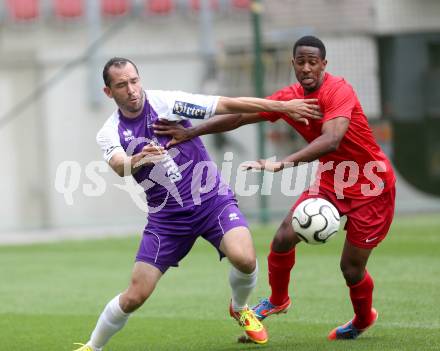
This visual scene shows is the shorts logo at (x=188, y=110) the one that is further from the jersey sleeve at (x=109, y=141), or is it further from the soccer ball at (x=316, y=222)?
the soccer ball at (x=316, y=222)

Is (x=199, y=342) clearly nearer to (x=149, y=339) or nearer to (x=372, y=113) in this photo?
(x=149, y=339)

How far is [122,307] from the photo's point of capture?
695cm

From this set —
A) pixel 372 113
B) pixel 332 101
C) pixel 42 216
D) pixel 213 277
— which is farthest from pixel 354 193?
pixel 42 216

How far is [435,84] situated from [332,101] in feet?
37.0

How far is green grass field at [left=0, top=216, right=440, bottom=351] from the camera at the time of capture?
779 cm

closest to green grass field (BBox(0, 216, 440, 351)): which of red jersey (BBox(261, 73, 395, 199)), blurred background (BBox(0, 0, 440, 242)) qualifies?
red jersey (BBox(261, 73, 395, 199))

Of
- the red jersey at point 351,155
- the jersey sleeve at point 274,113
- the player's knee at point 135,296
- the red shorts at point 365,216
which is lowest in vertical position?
the player's knee at point 135,296

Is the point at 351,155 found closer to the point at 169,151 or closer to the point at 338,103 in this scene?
the point at 338,103

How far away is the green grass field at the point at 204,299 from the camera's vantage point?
779cm

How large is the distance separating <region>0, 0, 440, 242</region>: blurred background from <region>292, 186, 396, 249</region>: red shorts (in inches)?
368

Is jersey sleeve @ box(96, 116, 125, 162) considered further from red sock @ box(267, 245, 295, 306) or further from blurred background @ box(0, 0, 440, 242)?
blurred background @ box(0, 0, 440, 242)

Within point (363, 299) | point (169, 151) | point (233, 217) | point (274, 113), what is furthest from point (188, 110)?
point (363, 299)

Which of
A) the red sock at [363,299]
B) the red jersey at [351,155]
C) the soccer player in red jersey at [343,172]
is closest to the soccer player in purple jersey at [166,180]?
the soccer player in red jersey at [343,172]

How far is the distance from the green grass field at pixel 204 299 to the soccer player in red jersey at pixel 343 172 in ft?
1.66
